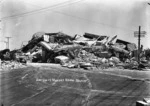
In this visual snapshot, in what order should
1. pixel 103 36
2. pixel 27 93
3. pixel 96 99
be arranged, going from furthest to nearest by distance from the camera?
pixel 103 36
pixel 27 93
pixel 96 99

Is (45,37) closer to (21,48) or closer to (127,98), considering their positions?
(21,48)

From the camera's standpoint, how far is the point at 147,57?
33.9 meters

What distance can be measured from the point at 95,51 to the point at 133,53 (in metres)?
6.67

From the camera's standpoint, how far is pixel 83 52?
Answer: 3269cm

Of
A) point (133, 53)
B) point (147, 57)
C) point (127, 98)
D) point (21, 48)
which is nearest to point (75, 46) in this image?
point (133, 53)

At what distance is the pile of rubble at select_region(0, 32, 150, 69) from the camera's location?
29047mm

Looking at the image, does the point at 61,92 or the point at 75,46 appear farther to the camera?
the point at 75,46

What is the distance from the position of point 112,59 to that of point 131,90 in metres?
16.1

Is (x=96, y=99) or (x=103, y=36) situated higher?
(x=103, y=36)

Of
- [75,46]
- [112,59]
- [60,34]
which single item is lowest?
[112,59]

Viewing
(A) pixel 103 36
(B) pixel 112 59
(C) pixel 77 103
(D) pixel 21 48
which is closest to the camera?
(C) pixel 77 103

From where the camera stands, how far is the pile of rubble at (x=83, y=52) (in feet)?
95.3

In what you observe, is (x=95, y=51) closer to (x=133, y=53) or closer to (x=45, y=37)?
(x=133, y=53)

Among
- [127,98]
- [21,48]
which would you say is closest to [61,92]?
Result: [127,98]
